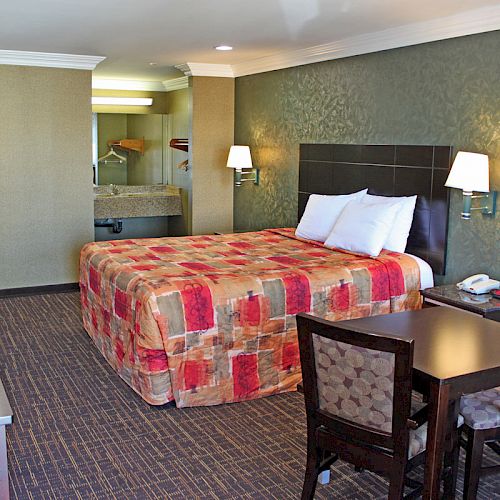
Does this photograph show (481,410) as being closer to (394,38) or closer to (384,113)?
(384,113)

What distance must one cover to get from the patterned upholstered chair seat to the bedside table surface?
3.38 ft

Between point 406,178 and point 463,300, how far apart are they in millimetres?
1184

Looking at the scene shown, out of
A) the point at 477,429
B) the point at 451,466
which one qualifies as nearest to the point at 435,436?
the point at 477,429

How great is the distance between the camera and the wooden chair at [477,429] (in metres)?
2.41

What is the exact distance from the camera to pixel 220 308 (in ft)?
11.8

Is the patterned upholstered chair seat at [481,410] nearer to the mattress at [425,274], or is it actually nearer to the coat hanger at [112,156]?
the mattress at [425,274]

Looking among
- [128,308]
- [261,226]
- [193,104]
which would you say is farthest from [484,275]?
[193,104]

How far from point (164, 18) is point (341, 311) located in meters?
2.16

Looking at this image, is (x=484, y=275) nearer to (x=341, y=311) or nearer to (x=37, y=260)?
(x=341, y=311)

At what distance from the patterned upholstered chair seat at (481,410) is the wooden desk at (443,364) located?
0.45ft

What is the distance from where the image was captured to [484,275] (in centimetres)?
389

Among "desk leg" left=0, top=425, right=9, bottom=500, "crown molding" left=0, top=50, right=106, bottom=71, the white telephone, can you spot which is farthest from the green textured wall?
"desk leg" left=0, top=425, right=9, bottom=500

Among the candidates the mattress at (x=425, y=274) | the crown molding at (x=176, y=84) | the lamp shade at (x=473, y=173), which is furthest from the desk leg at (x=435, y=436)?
the crown molding at (x=176, y=84)

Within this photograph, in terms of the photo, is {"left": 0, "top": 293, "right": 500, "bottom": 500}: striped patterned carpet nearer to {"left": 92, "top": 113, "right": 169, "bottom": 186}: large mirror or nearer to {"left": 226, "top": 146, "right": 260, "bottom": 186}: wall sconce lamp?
{"left": 226, "top": 146, "right": 260, "bottom": 186}: wall sconce lamp
